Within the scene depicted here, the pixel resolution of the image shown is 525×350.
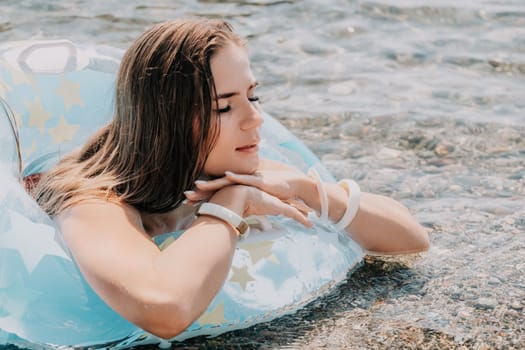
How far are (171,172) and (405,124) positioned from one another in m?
2.75

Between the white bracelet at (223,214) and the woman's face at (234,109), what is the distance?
0.20 metres

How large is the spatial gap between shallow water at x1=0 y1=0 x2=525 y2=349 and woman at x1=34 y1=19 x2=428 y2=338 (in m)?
0.42

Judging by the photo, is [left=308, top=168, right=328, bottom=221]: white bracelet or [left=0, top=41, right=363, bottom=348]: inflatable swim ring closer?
[left=0, top=41, right=363, bottom=348]: inflatable swim ring

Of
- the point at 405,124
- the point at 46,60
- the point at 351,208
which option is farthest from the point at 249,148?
the point at 405,124

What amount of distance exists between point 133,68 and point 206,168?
41 centimetres

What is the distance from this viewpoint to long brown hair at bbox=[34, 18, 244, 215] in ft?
10.1

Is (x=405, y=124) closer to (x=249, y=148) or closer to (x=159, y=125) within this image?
(x=249, y=148)

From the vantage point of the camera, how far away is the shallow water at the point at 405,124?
3408 mm

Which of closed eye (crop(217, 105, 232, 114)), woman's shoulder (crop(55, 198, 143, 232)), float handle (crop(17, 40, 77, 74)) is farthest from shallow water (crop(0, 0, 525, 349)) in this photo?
float handle (crop(17, 40, 77, 74))

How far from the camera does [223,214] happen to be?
303 centimetres

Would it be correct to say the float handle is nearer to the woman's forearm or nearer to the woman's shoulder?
the woman's shoulder

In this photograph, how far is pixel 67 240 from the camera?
3047mm

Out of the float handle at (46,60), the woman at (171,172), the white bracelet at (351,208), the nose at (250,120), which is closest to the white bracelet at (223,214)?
the woman at (171,172)

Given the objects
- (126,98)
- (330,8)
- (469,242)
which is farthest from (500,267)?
(330,8)
